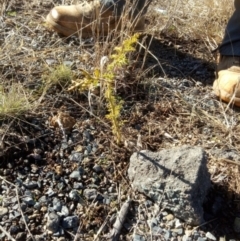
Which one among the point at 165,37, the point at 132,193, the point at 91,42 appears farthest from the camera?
the point at 165,37

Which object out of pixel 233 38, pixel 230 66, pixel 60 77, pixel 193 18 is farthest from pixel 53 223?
pixel 193 18

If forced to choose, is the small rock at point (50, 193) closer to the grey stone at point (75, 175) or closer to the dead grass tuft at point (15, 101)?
the grey stone at point (75, 175)

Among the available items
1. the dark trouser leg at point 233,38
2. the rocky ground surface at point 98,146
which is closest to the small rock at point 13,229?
the rocky ground surface at point 98,146

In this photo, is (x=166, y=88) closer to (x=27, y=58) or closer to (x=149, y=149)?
(x=149, y=149)

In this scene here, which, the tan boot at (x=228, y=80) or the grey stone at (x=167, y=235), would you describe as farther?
the tan boot at (x=228, y=80)

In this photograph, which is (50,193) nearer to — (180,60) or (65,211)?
(65,211)

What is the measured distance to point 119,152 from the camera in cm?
180

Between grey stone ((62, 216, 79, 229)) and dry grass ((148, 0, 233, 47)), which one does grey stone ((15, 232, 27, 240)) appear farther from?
dry grass ((148, 0, 233, 47))

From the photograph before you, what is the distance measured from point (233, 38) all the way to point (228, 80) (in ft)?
0.89

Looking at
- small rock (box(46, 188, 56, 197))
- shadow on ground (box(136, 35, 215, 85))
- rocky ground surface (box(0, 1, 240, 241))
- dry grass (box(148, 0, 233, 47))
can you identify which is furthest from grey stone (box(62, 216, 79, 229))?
dry grass (box(148, 0, 233, 47))

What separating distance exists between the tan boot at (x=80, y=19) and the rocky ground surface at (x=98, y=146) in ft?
0.20

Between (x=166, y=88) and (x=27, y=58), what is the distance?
625 millimetres

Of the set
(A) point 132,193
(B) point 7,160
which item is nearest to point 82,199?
(A) point 132,193

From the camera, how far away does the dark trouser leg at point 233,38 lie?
2.32 metres
